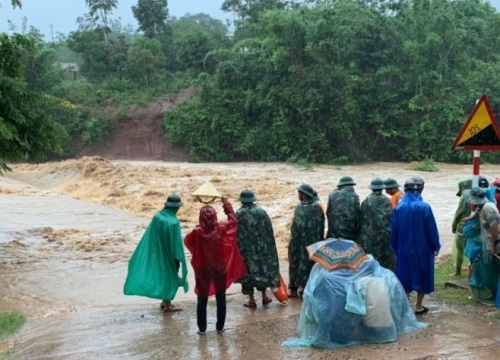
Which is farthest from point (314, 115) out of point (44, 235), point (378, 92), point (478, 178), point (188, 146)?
point (478, 178)

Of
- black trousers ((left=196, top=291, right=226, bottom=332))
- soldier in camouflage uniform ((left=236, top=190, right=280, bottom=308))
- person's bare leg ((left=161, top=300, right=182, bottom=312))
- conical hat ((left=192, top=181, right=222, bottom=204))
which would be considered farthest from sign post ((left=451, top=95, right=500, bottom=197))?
person's bare leg ((left=161, top=300, right=182, bottom=312))

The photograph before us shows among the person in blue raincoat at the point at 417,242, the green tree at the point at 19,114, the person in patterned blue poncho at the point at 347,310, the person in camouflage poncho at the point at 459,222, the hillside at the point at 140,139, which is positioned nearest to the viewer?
the person in patterned blue poncho at the point at 347,310

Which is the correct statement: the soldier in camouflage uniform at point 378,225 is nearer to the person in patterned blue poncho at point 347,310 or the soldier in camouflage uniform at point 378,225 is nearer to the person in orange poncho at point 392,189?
→ the person in orange poncho at point 392,189

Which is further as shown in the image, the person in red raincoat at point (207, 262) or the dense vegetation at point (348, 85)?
the dense vegetation at point (348, 85)

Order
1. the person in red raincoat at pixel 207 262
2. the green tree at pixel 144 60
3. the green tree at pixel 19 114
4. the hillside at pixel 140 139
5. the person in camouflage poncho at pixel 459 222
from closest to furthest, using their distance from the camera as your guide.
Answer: the person in red raincoat at pixel 207 262 → the person in camouflage poncho at pixel 459 222 → the green tree at pixel 19 114 → the hillside at pixel 140 139 → the green tree at pixel 144 60

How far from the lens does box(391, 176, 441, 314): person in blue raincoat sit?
20.2 ft

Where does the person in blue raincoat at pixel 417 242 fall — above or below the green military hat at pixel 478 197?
below

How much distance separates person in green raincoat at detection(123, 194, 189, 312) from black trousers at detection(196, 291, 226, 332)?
94 centimetres

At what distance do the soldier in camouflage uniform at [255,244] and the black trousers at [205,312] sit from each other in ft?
3.22

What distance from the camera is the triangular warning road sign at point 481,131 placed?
6277mm

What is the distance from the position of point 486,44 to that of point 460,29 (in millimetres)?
4601

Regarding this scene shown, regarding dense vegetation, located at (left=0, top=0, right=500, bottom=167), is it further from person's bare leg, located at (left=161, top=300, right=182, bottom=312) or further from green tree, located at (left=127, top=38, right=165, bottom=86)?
person's bare leg, located at (left=161, top=300, right=182, bottom=312)

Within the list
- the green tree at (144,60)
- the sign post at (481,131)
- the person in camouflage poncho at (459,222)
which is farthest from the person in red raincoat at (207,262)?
the green tree at (144,60)

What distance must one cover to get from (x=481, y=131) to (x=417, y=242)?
4.58 ft
